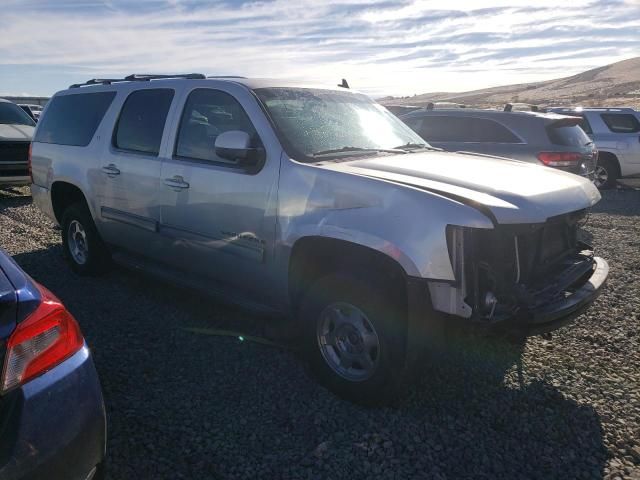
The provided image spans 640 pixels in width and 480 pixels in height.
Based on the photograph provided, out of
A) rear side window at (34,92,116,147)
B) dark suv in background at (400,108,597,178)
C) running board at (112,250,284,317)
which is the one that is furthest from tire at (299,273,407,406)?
dark suv in background at (400,108,597,178)

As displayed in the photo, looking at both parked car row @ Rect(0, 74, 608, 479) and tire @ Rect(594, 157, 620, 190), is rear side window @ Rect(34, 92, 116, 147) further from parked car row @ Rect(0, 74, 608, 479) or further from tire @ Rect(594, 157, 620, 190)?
tire @ Rect(594, 157, 620, 190)

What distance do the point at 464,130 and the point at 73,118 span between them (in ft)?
19.5

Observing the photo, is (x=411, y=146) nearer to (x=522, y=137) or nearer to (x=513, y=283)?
(x=513, y=283)

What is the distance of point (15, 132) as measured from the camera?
36.1ft

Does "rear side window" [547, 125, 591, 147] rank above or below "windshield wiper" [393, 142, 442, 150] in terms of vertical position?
below

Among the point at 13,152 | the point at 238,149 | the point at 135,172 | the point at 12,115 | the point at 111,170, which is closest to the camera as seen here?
the point at 238,149

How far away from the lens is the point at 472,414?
3316 millimetres

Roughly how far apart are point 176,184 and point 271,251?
1.14 meters

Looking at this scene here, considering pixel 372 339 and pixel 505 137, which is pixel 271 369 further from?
pixel 505 137

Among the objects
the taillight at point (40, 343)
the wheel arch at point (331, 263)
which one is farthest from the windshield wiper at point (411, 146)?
the taillight at point (40, 343)

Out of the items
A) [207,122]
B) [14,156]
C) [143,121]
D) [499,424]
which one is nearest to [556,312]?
[499,424]

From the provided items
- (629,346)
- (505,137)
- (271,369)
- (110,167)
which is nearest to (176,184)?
(110,167)

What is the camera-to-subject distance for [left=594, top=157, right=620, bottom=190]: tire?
12477 millimetres

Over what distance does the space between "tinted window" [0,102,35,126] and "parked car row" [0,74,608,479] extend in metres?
8.09
